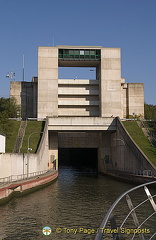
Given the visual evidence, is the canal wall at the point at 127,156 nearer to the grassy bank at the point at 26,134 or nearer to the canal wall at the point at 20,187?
the canal wall at the point at 20,187

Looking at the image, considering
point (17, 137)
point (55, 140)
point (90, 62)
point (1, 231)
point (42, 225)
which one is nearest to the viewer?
point (1, 231)

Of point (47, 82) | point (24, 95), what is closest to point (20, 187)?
point (47, 82)

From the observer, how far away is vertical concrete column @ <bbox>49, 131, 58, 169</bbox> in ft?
231

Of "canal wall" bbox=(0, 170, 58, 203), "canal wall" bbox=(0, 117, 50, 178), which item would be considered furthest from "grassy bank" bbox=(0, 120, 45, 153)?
"canal wall" bbox=(0, 170, 58, 203)

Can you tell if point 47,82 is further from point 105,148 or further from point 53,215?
point 53,215

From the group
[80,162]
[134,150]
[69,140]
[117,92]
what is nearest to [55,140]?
[69,140]

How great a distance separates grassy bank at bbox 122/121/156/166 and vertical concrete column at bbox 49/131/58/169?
55.7 ft

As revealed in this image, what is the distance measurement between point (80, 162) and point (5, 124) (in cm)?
5048

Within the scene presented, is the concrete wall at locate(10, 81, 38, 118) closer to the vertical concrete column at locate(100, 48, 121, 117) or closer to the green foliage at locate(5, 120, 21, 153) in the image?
the green foliage at locate(5, 120, 21, 153)

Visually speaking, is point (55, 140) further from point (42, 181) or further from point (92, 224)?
point (92, 224)

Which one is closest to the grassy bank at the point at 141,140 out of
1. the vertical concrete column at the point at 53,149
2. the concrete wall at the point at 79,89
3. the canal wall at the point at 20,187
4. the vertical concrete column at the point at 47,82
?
the concrete wall at the point at 79,89

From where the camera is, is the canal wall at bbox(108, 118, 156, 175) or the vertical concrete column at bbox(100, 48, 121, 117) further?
the vertical concrete column at bbox(100, 48, 121, 117)

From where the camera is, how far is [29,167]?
144ft

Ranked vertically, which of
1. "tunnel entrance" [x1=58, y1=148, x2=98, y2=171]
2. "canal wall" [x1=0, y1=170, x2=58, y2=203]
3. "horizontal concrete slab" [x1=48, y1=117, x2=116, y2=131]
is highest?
"horizontal concrete slab" [x1=48, y1=117, x2=116, y2=131]
